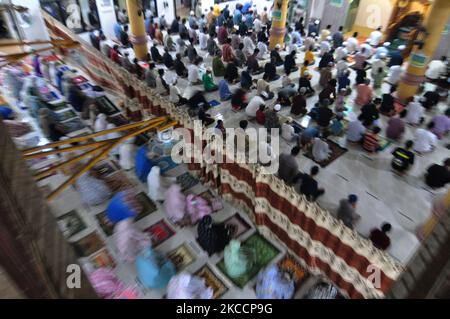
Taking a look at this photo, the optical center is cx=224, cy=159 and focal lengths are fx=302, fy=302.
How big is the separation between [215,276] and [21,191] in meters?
3.74

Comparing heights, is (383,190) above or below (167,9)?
below

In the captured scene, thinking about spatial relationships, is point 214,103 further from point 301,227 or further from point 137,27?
point 301,227

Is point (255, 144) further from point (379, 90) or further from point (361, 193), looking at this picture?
point (379, 90)

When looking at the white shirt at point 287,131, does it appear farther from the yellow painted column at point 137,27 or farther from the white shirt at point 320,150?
the yellow painted column at point 137,27

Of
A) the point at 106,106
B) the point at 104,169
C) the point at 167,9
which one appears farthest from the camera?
the point at 167,9

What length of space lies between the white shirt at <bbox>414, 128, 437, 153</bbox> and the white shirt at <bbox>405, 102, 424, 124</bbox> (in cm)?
100

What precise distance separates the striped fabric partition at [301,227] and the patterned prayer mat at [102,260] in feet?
6.92

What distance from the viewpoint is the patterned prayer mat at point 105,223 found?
5.03 meters

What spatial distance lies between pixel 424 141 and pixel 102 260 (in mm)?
6733

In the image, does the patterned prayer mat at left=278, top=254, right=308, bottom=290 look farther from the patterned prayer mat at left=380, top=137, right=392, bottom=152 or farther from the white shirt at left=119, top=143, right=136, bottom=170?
the patterned prayer mat at left=380, top=137, right=392, bottom=152

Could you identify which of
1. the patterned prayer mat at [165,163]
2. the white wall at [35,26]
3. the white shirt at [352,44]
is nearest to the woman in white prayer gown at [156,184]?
the patterned prayer mat at [165,163]

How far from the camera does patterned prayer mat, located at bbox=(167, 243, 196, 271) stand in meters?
4.58

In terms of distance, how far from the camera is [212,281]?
4.38 metres

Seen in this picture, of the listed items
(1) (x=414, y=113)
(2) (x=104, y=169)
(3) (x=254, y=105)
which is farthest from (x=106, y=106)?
(1) (x=414, y=113)
